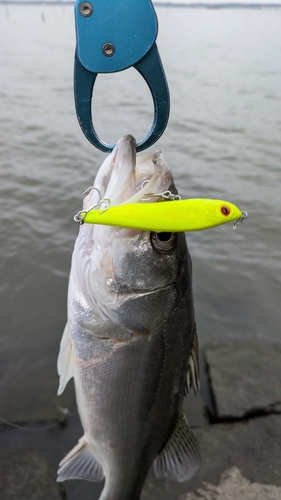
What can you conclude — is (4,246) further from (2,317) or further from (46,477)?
(46,477)

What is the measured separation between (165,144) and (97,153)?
173 centimetres

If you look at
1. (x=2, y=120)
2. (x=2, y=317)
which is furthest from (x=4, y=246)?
(x=2, y=120)

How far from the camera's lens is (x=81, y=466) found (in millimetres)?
2062

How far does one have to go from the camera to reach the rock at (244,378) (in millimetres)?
3377

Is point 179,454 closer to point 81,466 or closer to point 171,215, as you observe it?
point 81,466

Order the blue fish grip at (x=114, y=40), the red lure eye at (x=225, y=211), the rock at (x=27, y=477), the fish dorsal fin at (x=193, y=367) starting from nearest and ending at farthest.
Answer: the red lure eye at (x=225, y=211), the blue fish grip at (x=114, y=40), the fish dorsal fin at (x=193, y=367), the rock at (x=27, y=477)

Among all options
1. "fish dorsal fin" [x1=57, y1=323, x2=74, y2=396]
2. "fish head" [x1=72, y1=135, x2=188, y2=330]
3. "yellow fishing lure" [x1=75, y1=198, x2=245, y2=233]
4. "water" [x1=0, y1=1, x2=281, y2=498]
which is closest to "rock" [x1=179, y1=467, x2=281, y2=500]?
"fish dorsal fin" [x1=57, y1=323, x2=74, y2=396]

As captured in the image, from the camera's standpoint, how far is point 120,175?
65.0 inches

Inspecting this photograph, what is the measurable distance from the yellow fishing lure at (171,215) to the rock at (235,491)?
2.27 meters

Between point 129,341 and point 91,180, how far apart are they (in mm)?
6134

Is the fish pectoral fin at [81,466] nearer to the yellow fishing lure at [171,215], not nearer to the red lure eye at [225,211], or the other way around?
the yellow fishing lure at [171,215]

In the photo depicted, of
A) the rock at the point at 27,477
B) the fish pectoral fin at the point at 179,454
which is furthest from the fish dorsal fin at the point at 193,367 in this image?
the rock at the point at 27,477

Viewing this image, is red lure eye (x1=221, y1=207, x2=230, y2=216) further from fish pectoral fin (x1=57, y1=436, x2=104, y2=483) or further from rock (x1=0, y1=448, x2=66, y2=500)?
rock (x1=0, y1=448, x2=66, y2=500)

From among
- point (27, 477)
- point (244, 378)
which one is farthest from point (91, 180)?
point (27, 477)
